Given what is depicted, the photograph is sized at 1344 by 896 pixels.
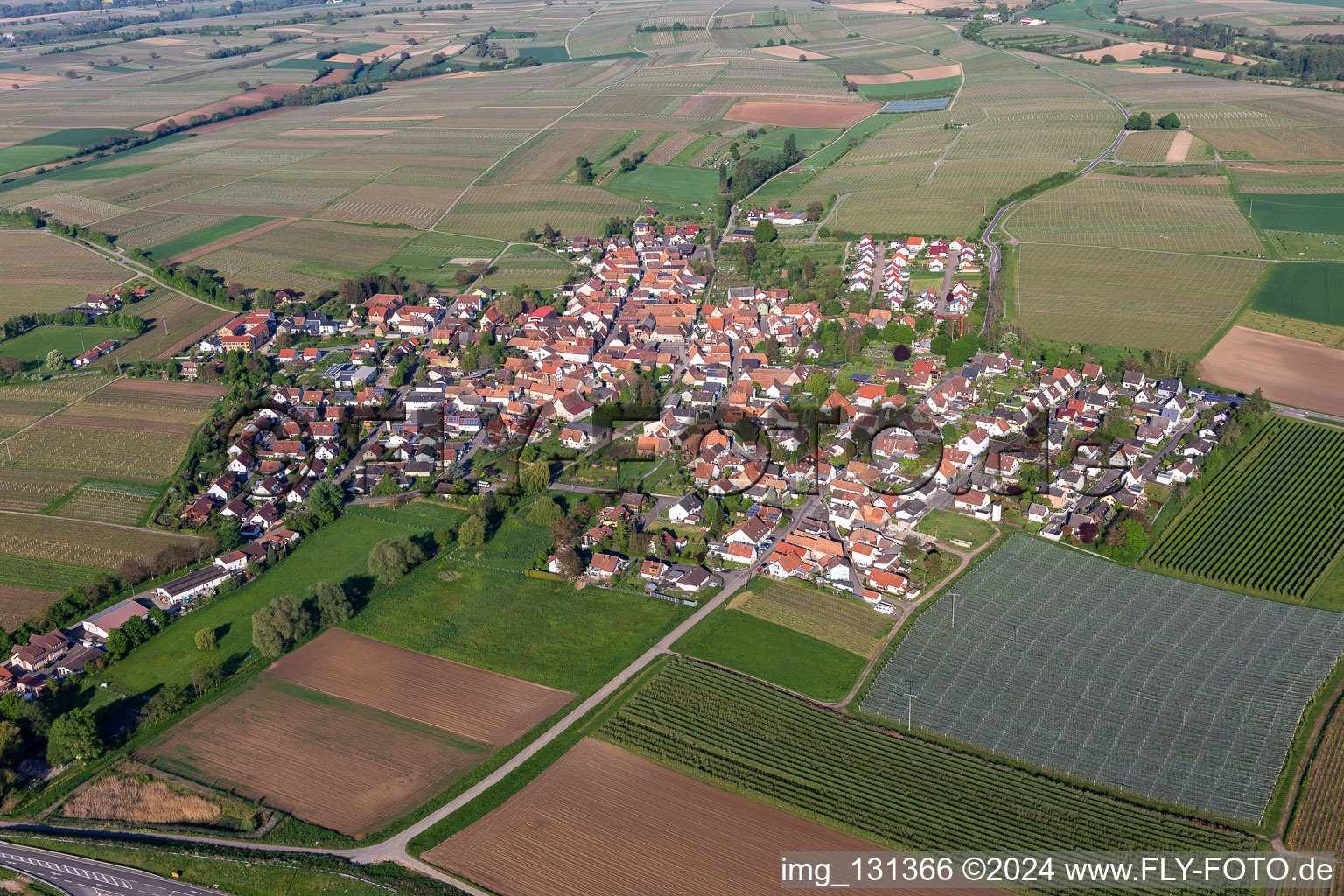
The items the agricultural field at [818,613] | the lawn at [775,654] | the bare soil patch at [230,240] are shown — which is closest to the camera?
the lawn at [775,654]

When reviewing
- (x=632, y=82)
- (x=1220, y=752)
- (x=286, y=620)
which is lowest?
(x=1220, y=752)

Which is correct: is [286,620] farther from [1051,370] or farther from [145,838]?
[1051,370]

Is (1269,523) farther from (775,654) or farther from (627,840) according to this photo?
(627,840)

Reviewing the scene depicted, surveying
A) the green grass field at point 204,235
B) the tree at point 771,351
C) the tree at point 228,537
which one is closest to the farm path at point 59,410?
the tree at point 228,537

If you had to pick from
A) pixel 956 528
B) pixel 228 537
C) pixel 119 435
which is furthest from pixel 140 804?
pixel 956 528

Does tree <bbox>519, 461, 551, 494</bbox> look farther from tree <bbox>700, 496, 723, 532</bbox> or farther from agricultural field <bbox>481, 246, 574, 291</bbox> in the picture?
agricultural field <bbox>481, 246, 574, 291</bbox>

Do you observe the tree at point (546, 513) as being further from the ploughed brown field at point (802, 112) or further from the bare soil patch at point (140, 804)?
the ploughed brown field at point (802, 112)

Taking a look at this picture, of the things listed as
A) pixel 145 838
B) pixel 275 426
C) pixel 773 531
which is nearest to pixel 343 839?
pixel 145 838

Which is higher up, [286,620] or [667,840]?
[286,620]
